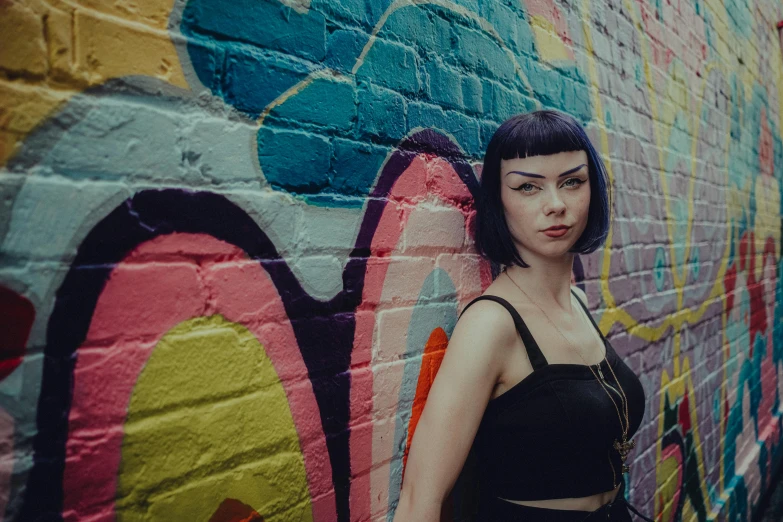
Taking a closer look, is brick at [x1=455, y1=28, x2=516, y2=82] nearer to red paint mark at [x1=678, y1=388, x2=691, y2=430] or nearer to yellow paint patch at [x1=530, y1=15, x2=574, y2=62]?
yellow paint patch at [x1=530, y1=15, x2=574, y2=62]

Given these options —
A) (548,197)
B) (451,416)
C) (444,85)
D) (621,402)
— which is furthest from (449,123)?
(621,402)

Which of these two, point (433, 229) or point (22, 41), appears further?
point (433, 229)

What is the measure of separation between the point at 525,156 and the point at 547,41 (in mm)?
724

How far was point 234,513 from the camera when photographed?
1.00 metres

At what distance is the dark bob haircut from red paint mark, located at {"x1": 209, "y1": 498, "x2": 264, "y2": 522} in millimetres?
903

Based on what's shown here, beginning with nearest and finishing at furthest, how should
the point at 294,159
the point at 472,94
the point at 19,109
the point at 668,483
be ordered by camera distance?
1. the point at 19,109
2. the point at 294,159
3. the point at 472,94
4. the point at 668,483

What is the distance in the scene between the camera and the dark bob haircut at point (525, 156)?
1381 millimetres

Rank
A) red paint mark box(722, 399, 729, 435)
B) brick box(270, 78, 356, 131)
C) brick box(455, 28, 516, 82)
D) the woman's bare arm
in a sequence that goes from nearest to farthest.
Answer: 1. brick box(270, 78, 356, 131)
2. the woman's bare arm
3. brick box(455, 28, 516, 82)
4. red paint mark box(722, 399, 729, 435)

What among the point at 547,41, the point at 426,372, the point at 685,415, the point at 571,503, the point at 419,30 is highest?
the point at 547,41

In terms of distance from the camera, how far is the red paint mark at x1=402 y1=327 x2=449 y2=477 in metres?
1.37

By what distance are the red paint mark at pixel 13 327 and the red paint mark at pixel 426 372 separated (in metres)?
0.89

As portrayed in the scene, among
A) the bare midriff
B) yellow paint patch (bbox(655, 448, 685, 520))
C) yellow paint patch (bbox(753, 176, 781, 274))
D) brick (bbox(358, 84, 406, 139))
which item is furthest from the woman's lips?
yellow paint patch (bbox(753, 176, 781, 274))

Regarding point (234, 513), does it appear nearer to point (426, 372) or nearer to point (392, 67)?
point (426, 372)

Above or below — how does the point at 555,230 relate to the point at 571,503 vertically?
above
